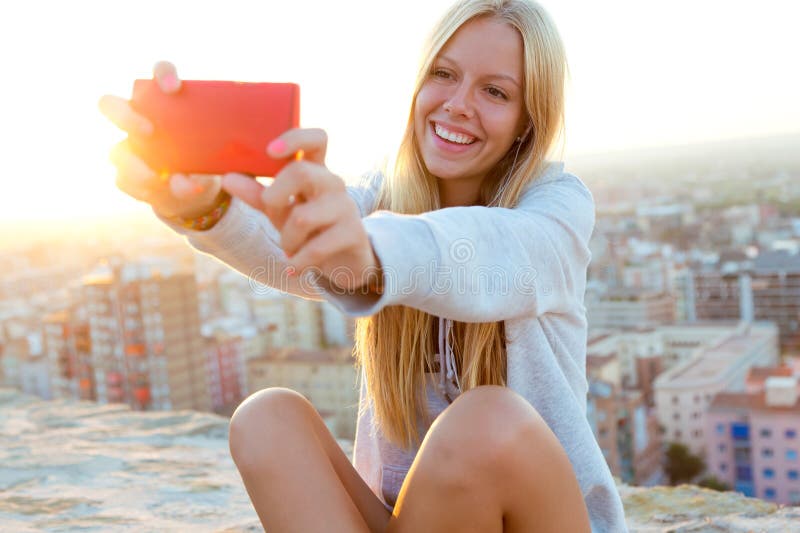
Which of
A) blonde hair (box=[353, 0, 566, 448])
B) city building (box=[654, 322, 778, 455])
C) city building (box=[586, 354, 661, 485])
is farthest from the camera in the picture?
city building (box=[654, 322, 778, 455])

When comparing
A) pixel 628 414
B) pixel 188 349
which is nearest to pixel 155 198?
pixel 628 414

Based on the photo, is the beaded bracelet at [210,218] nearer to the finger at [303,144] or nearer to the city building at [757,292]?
the finger at [303,144]

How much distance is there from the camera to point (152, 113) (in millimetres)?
643

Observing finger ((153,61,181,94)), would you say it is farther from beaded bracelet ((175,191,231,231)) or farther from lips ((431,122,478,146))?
lips ((431,122,478,146))

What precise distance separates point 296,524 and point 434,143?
479mm

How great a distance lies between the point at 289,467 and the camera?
33.9 inches

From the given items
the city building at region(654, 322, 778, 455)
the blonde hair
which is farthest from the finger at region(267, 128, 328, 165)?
the city building at region(654, 322, 778, 455)

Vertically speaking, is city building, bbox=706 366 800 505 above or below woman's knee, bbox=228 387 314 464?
below

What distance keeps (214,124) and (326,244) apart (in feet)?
0.46

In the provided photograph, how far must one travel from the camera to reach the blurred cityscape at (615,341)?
18422 mm

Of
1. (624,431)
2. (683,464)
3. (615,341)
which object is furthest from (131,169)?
(615,341)

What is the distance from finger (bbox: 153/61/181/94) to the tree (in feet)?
63.5

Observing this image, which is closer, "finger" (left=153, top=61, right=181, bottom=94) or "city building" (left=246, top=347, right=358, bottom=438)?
"finger" (left=153, top=61, right=181, bottom=94)

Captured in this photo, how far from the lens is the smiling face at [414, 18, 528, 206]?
0.94 meters
